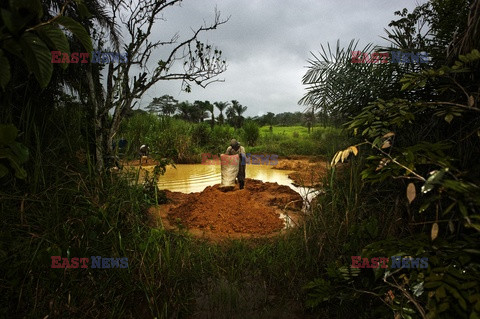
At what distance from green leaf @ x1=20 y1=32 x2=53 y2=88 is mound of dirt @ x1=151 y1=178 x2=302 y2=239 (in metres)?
2.79

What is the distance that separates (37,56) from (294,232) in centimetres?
290

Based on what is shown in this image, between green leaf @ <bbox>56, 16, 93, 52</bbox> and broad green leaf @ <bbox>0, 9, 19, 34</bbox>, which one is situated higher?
green leaf @ <bbox>56, 16, 93, 52</bbox>

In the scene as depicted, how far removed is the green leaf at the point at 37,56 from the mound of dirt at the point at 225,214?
279cm

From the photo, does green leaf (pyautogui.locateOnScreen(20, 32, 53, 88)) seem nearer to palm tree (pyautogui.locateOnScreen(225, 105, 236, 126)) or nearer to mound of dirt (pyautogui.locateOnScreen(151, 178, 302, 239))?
mound of dirt (pyautogui.locateOnScreen(151, 178, 302, 239))

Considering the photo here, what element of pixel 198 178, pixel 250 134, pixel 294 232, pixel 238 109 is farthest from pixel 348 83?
pixel 238 109

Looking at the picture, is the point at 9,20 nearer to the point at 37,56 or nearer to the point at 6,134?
the point at 37,56

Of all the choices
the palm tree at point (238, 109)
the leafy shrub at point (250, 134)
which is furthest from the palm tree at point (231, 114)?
the leafy shrub at point (250, 134)

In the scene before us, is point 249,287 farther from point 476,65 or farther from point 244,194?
point 244,194

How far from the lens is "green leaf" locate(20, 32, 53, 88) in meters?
0.56

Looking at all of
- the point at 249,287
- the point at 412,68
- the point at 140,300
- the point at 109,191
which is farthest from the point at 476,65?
the point at 109,191

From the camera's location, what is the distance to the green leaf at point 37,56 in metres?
0.56

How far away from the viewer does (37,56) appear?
23.1 inches

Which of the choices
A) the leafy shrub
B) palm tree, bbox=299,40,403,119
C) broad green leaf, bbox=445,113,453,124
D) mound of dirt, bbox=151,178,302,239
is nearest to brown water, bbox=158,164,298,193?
mound of dirt, bbox=151,178,302,239

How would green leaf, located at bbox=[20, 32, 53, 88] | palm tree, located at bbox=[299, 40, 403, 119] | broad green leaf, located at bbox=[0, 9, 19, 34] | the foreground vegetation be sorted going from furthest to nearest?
palm tree, located at bbox=[299, 40, 403, 119], the foreground vegetation, green leaf, located at bbox=[20, 32, 53, 88], broad green leaf, located at bbox=[0, 9, 19, 34]
